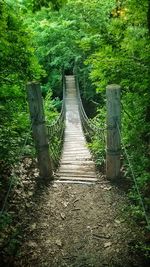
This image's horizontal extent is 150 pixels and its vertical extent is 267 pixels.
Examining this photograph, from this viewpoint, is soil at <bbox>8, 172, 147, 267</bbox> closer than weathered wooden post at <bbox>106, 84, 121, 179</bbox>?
Yes

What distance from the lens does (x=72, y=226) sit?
11.2 feet

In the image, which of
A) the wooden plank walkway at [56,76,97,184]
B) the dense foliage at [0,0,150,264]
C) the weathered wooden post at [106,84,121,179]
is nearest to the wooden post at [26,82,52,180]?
the dense foliage at [0,0,150,264]

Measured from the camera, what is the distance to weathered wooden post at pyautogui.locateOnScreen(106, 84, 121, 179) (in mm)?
3969

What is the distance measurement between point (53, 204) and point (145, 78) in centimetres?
215

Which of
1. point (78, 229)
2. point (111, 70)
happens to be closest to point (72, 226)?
point (78, 229)

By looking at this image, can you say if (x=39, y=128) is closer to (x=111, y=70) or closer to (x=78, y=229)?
(x=111, y=70)

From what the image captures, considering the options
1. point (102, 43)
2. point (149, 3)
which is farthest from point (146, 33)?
point (102, 43)

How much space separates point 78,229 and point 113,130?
4.98 ft

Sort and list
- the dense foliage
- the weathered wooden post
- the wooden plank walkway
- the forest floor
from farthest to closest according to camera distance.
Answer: the wooden plank walkway → the weathered wooden post → the dense foliage → the forest floor

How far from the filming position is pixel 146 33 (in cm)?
412

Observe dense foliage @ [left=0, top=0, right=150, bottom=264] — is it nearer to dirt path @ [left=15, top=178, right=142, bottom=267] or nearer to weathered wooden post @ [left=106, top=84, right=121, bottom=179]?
weathered wooden post @ [left=106, top=84, right=121, bottom=179]

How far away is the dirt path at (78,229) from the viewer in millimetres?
2844

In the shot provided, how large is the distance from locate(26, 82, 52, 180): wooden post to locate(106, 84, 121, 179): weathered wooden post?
960mm

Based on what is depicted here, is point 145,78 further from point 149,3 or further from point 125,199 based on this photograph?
point 125,199
